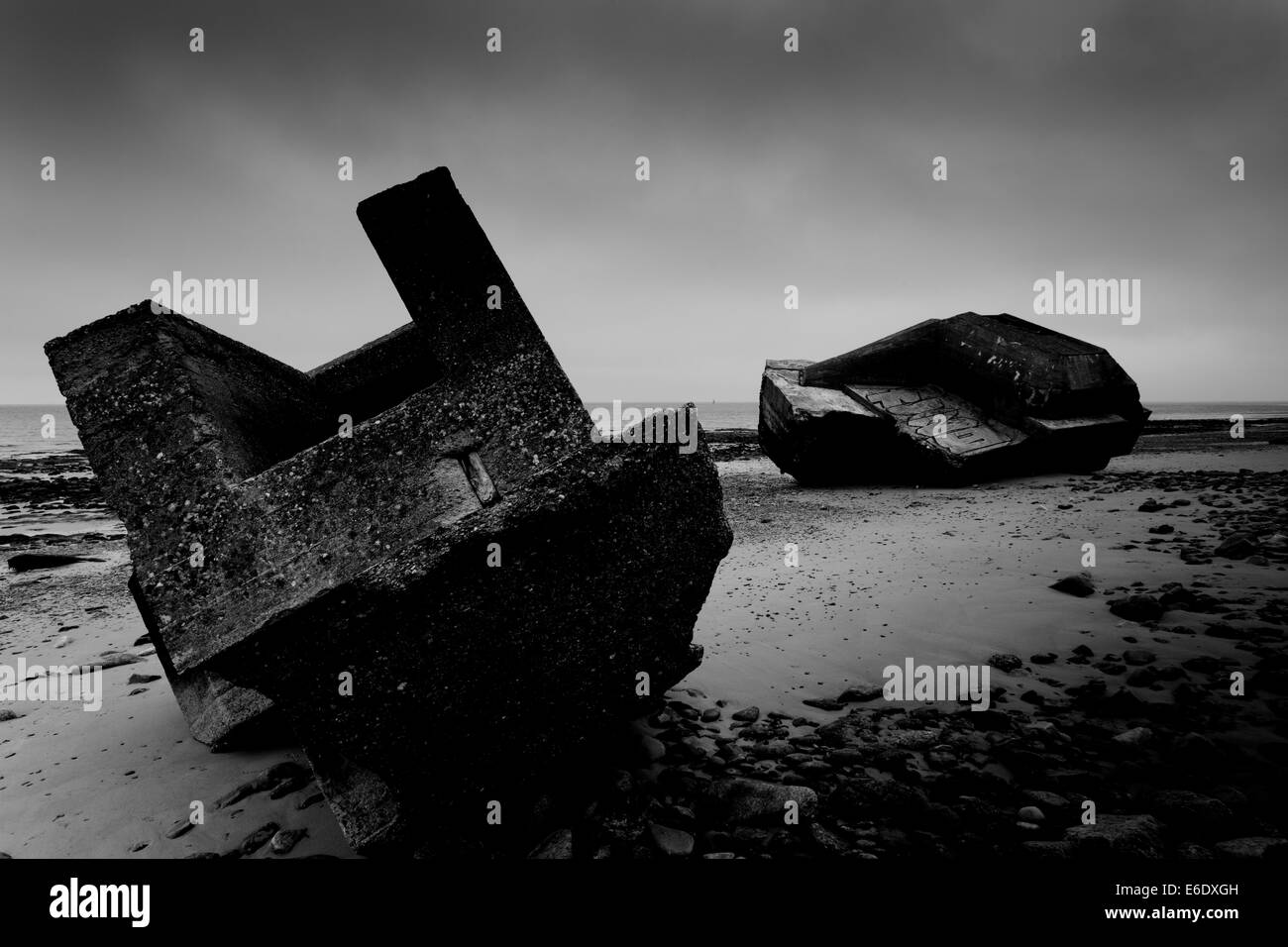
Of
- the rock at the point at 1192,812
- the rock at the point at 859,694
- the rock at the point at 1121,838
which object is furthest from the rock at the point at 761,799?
the rock at the point at 1192,812

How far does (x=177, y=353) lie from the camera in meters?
2.36

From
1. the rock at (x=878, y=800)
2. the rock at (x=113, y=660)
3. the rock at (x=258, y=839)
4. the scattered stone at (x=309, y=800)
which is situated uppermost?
the rock at (x=878, y=800)

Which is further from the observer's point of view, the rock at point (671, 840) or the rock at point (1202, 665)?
the rock at point (1202, 665)

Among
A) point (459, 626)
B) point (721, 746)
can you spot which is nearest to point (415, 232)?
point (459, 626)

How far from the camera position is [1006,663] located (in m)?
3.56

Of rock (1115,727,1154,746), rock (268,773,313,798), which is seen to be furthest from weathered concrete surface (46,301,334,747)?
rock (1115,727,1154,746)

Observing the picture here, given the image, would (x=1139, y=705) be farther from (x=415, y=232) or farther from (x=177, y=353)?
(x=177, y=353)

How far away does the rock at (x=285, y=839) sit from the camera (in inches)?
97.2

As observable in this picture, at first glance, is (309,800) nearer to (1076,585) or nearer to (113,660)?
(113,660)

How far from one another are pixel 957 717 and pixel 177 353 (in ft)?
12.2

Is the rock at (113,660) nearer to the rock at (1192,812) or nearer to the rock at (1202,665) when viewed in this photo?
the rock at (1192,812)

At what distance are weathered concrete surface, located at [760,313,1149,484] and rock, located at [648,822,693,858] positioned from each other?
8.26 metres

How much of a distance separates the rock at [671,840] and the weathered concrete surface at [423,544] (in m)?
0.43

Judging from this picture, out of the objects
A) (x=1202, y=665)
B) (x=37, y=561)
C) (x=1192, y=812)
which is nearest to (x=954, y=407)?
(x=1202, y=665)
